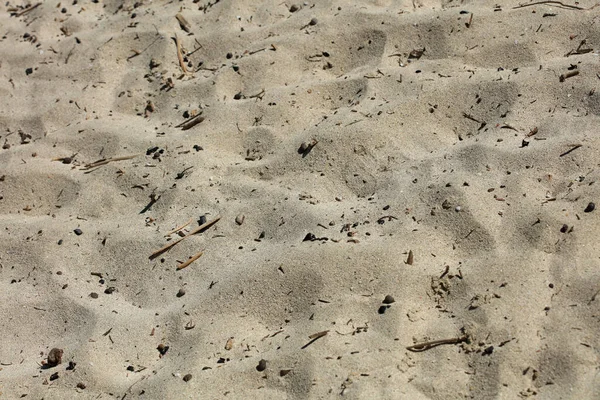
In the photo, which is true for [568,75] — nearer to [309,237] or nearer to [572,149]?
[572,149]

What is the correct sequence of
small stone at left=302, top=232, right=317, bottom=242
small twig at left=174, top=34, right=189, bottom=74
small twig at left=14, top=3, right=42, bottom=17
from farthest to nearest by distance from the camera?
small twig at left=14, top=3, right=42, bottom=17
small twig at left=174, top=34, right=189, bottom=74
small stone at left=302, top=232, right=317, bottom=242

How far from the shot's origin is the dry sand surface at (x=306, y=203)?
6.96 feet

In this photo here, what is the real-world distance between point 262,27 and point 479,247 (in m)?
1.58

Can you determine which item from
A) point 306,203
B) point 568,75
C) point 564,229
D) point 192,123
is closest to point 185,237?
point 306,203

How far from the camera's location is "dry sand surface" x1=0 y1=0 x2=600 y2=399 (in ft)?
6.96

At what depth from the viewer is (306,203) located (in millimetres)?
2580

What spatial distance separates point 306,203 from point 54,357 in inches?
38.9

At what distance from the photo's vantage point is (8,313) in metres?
2.50

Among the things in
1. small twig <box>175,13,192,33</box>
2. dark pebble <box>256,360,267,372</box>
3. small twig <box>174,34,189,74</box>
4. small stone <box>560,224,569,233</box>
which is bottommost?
dark pebble <box>256,360,267,372</box>

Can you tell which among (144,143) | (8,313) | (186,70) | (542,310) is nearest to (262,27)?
(186,70)

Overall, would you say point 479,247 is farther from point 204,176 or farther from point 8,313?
point 8,313

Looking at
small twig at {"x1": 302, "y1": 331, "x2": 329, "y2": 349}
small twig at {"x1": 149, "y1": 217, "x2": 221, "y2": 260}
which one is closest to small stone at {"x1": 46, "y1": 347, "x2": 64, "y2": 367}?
small twig at {"x1": 149, "y1": 217, "x2": 221, "y2": 260}

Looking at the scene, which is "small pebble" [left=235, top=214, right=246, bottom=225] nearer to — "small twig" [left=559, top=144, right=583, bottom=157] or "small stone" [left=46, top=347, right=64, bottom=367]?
"small stone" [left=46, top=347, right=64, bottom=367]

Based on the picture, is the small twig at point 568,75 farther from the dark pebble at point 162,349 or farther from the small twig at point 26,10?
the small twig at point 26,10
